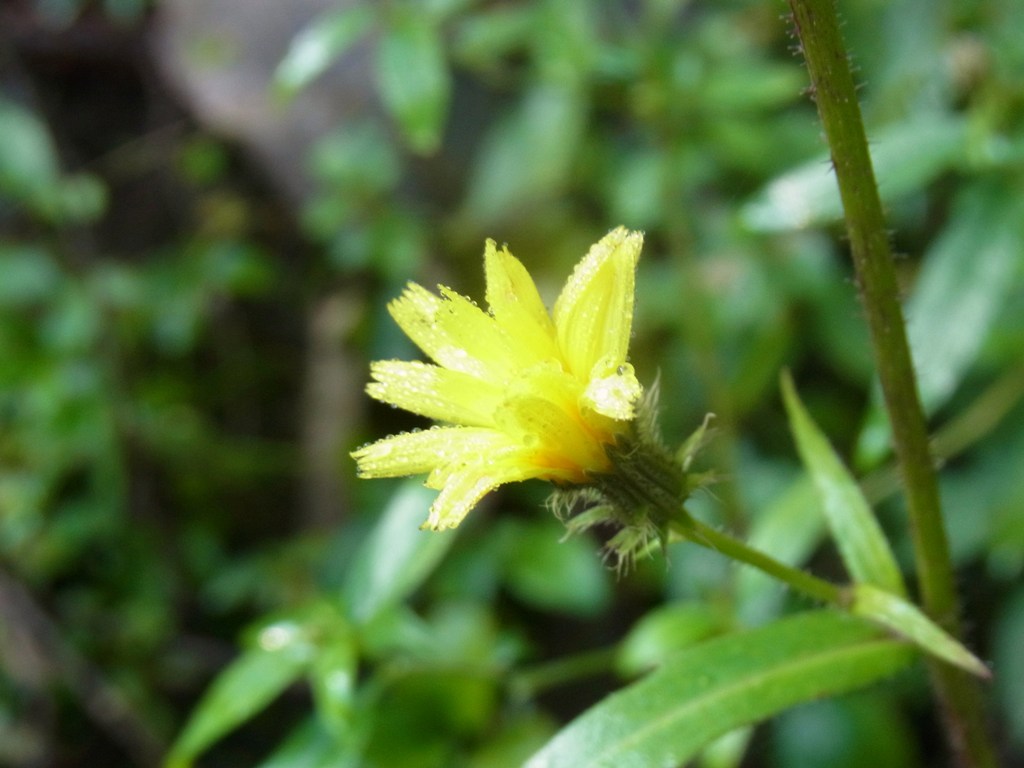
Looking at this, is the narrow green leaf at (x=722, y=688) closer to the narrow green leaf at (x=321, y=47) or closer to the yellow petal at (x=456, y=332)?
the yellow petal at (x=456, y=332)

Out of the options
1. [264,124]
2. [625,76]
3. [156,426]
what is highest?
[264,124]

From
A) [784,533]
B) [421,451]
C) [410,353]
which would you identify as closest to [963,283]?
[784,533]

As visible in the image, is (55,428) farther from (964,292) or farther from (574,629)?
(964,292)

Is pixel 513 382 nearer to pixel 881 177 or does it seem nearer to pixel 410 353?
pixel 881 177

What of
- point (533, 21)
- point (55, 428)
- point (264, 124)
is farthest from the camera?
point (264, 124)

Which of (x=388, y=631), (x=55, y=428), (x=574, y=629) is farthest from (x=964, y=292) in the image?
(x=55, y=428)

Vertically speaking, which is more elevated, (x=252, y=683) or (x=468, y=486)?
(x=252, y=683)
